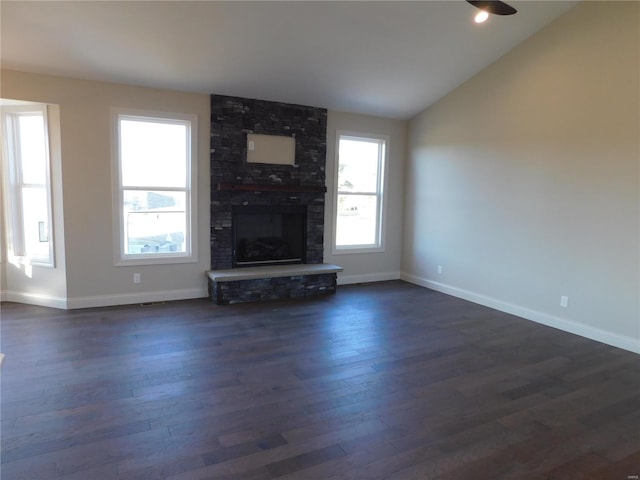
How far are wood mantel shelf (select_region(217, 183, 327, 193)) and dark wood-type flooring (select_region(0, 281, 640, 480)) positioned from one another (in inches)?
65.1

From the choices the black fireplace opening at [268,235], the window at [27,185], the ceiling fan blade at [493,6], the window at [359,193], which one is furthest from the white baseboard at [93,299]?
the ceiling fan blade at [493,6]

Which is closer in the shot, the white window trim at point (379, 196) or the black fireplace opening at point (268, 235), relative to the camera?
the black fireplace opening at point (268, 235)

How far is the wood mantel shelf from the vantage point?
5.02 meters

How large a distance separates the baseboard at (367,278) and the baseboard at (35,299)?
3588mm

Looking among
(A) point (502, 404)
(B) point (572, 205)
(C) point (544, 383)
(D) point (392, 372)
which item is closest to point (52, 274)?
(D) point (392, 372)

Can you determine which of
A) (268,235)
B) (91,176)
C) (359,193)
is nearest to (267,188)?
(268,235)

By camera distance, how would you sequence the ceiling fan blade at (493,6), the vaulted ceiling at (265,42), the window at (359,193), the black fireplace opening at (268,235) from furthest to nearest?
1. the window at (359,193)
2. the black fireplace opening at (268,235)
3. the vaulted ceiling at (265,42)
4. the ceiling fan blade at (493,6)

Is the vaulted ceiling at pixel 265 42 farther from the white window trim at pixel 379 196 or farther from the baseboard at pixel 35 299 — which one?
the baseboard at pixel 35 299

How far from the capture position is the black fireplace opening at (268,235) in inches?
211

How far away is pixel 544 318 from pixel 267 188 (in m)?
3.62

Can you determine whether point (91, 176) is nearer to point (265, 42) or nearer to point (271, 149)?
point (271, 149)

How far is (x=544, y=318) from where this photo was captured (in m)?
4.38

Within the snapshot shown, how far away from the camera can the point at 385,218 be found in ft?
20.7

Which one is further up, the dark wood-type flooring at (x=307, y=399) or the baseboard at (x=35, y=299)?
the baseboard at (x=35, y=299)
